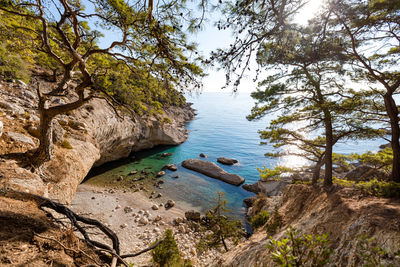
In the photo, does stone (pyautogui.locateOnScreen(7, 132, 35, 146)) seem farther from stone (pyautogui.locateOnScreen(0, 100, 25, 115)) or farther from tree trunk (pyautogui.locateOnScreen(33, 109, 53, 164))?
stone (pyautogui.locateOnScreen(0, 100, 25, 115))

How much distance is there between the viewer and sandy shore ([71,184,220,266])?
7977 mm

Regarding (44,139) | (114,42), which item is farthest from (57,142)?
(114,42)

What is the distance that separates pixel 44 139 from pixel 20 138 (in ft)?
5.05

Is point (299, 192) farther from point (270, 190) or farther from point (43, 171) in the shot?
point (43, 171)

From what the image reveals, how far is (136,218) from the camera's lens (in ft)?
32.6

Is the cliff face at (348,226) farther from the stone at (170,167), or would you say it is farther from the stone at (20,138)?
the stone at (170,167)

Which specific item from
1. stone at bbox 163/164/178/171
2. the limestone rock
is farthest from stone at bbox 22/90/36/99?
stone at bbox 163/164/178/171

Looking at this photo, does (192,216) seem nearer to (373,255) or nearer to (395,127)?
(373,255)

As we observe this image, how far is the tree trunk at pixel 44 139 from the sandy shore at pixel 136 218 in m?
3.79

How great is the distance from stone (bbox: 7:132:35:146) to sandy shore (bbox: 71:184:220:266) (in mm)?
3855

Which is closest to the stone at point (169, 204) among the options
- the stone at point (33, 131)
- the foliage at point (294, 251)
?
the stone at point (33, 131)

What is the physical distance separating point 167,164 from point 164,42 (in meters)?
18.8

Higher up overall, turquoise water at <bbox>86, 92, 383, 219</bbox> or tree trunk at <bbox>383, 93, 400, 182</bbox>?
tree trunk at <bbox>383, 93, 400, 182</bbox>

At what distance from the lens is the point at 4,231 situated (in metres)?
2.27
